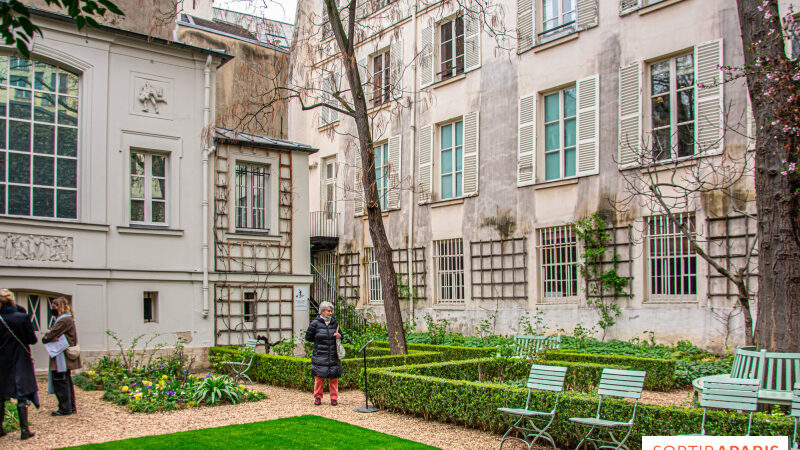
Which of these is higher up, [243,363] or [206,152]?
[206,152]

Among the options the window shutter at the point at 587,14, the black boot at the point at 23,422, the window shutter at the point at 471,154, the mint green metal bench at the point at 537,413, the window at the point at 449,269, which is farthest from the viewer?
the window at the point at 449,269

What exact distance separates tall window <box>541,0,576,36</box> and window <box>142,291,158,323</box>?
11234mm

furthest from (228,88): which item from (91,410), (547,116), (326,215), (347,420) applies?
(347,420)

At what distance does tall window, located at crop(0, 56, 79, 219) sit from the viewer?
41.6 ft

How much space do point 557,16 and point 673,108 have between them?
164 inches

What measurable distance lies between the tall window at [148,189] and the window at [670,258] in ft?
34.6

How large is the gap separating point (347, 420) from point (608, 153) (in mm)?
9276

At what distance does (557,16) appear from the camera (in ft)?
55.0

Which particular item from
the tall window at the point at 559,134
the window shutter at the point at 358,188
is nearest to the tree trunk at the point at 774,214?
the tall window at the point at 559,134

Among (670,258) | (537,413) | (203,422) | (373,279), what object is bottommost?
(203,422)

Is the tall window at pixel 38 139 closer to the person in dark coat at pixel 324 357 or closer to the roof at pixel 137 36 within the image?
the roof at pixel 137 36

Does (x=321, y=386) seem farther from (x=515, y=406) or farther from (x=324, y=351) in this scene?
(x=515, y=406)

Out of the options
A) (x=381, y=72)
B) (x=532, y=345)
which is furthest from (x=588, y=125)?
(x=381, y=72)

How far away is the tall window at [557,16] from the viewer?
1647 centimetres
